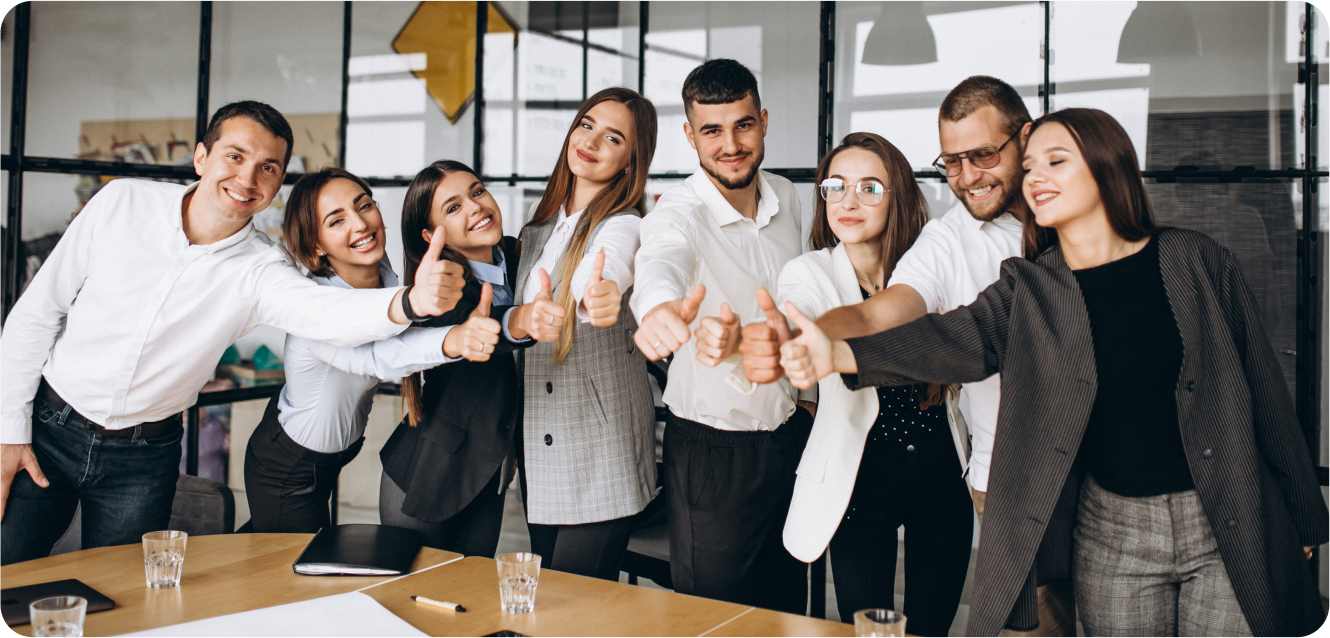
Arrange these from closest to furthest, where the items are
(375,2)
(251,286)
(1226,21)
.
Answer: (251,286) → (1226,21) → (375,2)

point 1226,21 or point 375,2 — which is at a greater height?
point 375,2

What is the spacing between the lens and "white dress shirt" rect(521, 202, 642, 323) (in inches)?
89.9

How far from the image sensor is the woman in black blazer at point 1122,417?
1.71m

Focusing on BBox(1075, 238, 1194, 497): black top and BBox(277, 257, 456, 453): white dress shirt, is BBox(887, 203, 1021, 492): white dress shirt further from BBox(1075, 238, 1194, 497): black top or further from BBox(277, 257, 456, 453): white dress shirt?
BBox(277, 257, 456, 453): white dress shirt

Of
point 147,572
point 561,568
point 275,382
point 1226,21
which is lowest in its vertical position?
point 561,568

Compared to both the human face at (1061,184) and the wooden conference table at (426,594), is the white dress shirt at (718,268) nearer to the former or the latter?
the wooden conference table at (426,594)

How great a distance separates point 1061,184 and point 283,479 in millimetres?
2219

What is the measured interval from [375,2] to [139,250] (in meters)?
2.14

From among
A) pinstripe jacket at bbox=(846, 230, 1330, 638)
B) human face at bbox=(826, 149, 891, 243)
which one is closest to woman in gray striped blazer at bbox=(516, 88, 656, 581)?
human face at bbox=(826, 149, 891, 243)

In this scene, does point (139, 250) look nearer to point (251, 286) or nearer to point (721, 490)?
point (251, 286)

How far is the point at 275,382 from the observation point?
3883mm

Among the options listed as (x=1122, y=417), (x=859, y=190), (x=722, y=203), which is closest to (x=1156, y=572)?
(x=1122, y=417)

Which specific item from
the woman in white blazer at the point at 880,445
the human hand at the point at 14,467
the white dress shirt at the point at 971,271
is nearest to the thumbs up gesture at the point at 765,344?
the woman in white blazer at the point at 880,445

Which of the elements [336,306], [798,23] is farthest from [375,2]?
[336,306]
